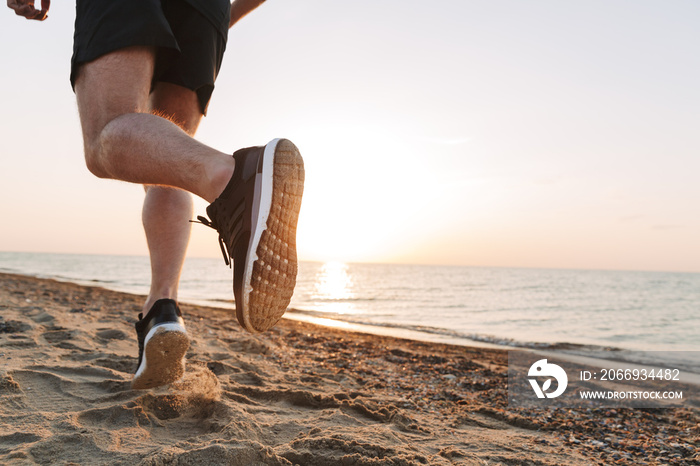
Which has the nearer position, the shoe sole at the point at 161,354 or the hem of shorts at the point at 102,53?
the hem of shorts at the point at 102,53

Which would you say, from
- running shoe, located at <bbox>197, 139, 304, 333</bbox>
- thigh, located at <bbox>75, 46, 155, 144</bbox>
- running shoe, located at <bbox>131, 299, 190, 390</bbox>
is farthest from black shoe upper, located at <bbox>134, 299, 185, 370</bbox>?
thigh, located at <bbox>75, 46, 155, 144</bbox>

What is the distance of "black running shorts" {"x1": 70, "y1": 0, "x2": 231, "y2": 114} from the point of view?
1258 mm

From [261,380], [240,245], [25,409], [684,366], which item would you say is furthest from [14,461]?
[684,366]

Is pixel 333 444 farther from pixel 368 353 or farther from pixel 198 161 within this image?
pixel 368 353

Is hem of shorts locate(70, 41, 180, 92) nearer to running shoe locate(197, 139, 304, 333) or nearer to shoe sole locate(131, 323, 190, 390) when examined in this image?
running shoe locate(197, 139, 304, 333)

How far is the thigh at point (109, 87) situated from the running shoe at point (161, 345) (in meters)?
0.67

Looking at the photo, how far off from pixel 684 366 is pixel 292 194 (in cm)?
605

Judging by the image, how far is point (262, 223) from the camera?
1.21 metres

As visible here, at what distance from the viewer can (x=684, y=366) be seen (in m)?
5.20

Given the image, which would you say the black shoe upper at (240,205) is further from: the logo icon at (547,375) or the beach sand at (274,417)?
the logo icon at (547,375)

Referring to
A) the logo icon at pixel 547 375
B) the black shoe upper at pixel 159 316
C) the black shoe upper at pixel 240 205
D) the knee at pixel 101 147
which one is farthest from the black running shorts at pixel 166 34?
the logo icon at pixel 547 375

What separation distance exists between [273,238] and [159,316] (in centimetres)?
70

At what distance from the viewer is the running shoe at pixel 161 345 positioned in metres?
1.52

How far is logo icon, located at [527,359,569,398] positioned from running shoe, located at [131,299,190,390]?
2391 millimetres
